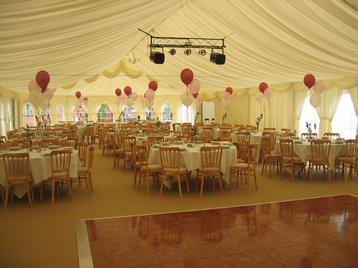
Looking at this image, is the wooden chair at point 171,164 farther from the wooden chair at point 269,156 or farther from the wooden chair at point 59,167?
the wooden chair at point 269,156

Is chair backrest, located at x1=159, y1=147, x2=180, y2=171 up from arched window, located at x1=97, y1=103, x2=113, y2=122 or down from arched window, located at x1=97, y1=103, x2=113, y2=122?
down

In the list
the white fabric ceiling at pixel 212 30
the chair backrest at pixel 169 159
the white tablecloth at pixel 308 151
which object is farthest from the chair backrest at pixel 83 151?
the white tablecloth at pixel 308 151

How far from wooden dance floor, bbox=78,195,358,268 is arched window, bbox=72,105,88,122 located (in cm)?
1858

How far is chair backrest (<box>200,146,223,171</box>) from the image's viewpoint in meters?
6.81

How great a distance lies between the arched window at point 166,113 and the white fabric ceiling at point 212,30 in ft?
38.4

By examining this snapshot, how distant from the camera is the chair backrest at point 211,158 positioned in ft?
22.3

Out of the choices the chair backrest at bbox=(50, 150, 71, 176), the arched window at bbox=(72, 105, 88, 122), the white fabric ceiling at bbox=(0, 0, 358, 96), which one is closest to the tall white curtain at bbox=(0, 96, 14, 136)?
the white fabric ceiling at bbox=(0, 0, 358, 96)

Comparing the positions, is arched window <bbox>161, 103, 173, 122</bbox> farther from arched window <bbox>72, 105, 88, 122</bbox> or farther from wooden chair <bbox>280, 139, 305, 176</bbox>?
wooden chair <bbox>280, 139, 305, 176</bbox>

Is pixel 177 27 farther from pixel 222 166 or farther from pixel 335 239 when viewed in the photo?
pixel 335 239

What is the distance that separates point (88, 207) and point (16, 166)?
1.51 m

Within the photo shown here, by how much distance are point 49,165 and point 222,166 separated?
321 centimetres

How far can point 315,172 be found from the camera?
906cm

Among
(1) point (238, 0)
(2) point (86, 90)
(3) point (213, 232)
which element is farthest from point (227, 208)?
(2) point (86, 90)

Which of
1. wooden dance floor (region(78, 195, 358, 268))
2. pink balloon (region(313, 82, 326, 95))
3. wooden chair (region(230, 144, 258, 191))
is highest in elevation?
pink balloon (region(313, 82, 326, 95))
